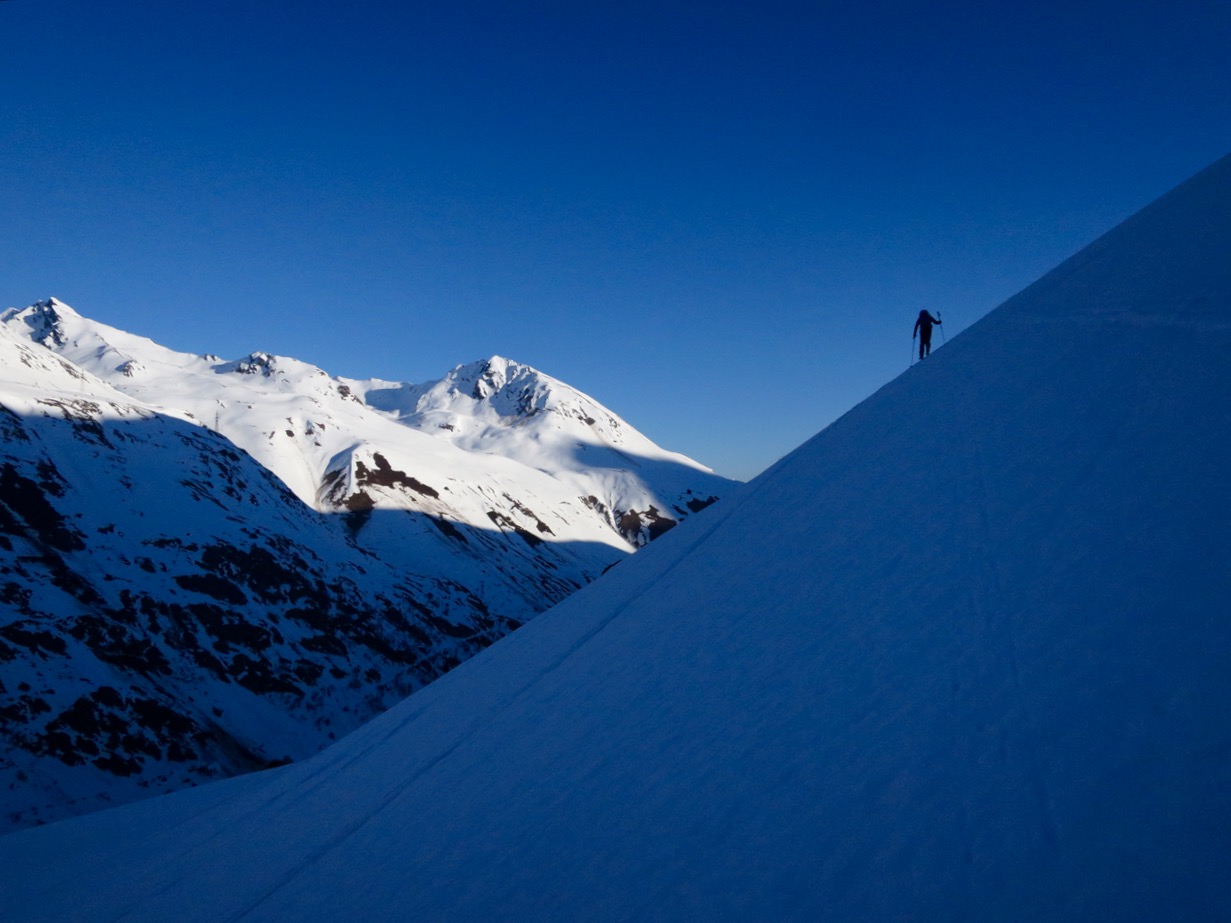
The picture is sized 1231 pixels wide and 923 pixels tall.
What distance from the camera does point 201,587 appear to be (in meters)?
28.0

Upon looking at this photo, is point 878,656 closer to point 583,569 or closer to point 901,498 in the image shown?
point 901,498

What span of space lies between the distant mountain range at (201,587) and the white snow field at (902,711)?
12.3 m

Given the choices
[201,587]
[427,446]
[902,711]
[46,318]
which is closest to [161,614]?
[201,587]

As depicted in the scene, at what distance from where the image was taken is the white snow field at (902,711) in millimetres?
2439

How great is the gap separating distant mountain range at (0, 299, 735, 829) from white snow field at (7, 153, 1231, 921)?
40.3ft

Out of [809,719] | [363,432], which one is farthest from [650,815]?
[363,432]

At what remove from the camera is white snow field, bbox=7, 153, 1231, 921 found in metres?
2.44

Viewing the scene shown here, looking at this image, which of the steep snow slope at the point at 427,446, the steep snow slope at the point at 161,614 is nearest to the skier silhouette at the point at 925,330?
the steep snow slope at the point at 161,614

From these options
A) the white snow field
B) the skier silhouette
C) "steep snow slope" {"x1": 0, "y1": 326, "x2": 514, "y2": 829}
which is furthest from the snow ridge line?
"steep snow slope" {"x1": 0, "y1": 326, "x2": 514, "y2": 829}

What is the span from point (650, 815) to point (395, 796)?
12.5 feet

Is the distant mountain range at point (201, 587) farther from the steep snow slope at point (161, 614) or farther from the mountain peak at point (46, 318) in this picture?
the mountain peak at point (46, 318)

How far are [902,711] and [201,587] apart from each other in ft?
109

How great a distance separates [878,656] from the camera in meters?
4.03

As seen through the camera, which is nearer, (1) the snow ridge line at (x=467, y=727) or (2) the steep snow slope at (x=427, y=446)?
(1) the snow ridge line at (x=467, y=727)
